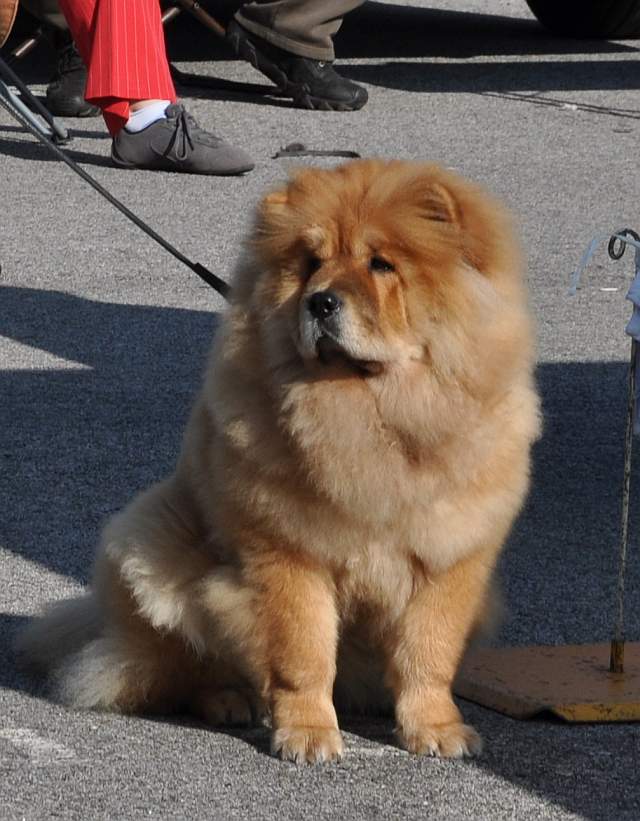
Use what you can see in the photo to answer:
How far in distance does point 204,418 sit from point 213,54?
653 centimetres

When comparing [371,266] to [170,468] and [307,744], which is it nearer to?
[307,744]

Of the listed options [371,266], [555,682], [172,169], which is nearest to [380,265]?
[371,266]

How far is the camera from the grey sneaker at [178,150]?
21.7 feet

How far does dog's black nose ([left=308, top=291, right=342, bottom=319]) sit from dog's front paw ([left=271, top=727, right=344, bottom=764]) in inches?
29.0

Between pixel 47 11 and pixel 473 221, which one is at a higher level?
pixel 473 221

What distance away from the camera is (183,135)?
665 centimetres

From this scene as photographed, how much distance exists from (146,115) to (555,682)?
4.15 meters

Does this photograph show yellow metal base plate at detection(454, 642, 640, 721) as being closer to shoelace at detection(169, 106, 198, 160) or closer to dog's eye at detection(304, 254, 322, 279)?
dog's eye at detection(304, 254, 322, 279)

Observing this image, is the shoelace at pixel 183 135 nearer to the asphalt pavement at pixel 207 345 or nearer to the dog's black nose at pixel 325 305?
the asphalt pavement at pixel 207 345

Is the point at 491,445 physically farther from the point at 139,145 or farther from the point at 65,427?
the point at 139,145

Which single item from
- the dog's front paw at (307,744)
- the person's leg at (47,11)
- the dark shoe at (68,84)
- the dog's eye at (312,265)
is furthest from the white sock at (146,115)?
the dog's front paw at (307,744)

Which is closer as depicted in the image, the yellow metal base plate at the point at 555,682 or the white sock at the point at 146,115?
the yellow metal base plate at the point at 555,682

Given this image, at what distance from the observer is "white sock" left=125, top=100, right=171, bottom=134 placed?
6.45 m

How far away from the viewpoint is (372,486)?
8.59ft
